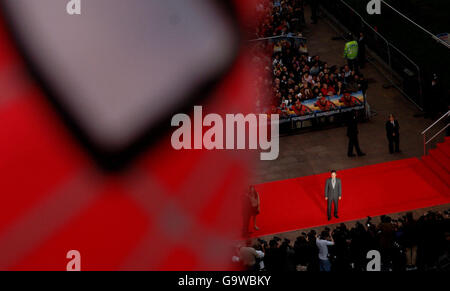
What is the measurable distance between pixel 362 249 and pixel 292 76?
948 centimetres

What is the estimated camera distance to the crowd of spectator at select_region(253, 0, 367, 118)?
17572 mm

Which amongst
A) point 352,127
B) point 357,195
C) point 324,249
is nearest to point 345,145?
point 352,127

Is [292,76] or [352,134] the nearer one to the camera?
[352,134]

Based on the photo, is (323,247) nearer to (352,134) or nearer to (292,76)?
(352,134)

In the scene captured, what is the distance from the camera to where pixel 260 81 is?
1811 cm

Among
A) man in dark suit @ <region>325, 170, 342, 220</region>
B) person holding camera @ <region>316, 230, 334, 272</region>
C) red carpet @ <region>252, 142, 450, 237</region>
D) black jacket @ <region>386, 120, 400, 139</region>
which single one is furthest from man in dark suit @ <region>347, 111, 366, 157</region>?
person holding camera @ <region>316, 230, 334, 272</region>

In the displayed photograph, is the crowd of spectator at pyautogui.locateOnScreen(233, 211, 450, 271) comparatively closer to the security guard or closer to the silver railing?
the silver railing

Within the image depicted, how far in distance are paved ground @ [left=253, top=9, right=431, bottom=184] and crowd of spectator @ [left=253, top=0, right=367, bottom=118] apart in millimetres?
817

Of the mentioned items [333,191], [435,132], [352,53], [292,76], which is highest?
[352,53]

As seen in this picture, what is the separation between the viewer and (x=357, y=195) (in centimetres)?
1410

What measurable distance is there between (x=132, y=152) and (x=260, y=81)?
14.1m

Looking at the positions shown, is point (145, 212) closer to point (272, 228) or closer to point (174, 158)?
point (174, 158)
